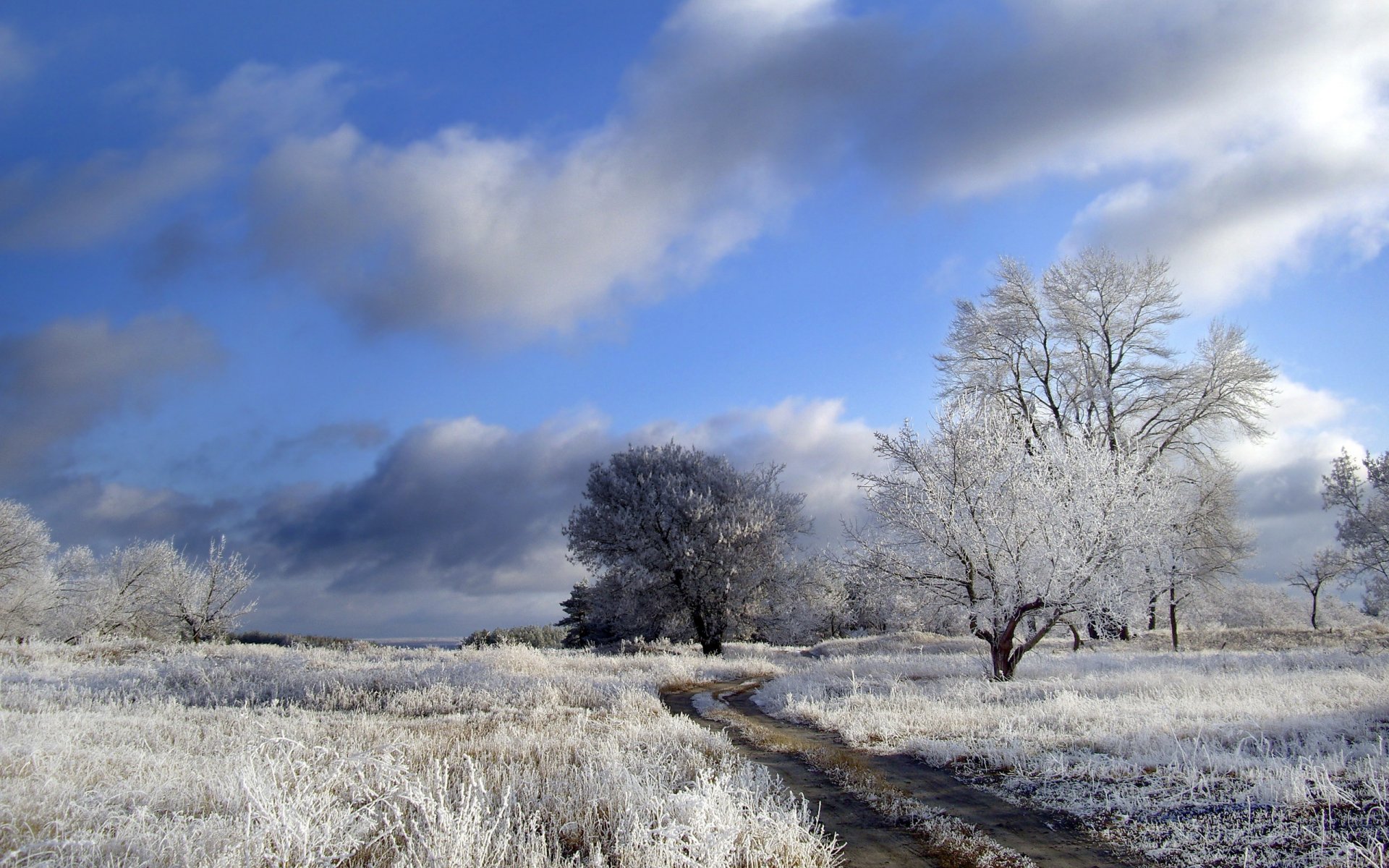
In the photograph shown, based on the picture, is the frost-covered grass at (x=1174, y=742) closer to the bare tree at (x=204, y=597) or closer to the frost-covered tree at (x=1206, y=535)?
the frost-covered tree at (x=1206, y=535)

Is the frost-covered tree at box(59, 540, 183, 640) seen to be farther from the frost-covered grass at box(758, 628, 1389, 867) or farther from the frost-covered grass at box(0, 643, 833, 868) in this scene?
the frost-covered grass at box(758, 628, 1389, 867)

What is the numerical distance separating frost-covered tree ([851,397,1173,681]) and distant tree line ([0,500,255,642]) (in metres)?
36.3

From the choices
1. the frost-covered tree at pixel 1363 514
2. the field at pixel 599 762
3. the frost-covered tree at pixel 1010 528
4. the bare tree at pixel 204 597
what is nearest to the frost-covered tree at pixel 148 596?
the bare tree at pixel 204 597

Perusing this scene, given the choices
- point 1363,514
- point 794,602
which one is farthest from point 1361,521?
point 794,602

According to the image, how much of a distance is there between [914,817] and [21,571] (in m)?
52.7

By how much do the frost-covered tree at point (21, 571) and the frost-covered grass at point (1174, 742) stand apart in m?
44.6

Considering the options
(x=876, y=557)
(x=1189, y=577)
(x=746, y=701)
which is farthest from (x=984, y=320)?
(x=746, y=701)

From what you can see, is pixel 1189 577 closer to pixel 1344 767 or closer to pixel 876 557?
pixel 876 557

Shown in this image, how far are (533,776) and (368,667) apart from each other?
50.9 ft

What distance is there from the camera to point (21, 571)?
41.8 meters

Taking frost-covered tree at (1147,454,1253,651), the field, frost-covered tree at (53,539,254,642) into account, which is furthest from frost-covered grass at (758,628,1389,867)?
frost-covered tree at (53,539,254,642)

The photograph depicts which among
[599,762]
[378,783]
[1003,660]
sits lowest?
[1003,660]

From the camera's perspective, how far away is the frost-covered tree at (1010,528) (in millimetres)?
16875

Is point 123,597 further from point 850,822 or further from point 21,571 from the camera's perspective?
point 850,822
